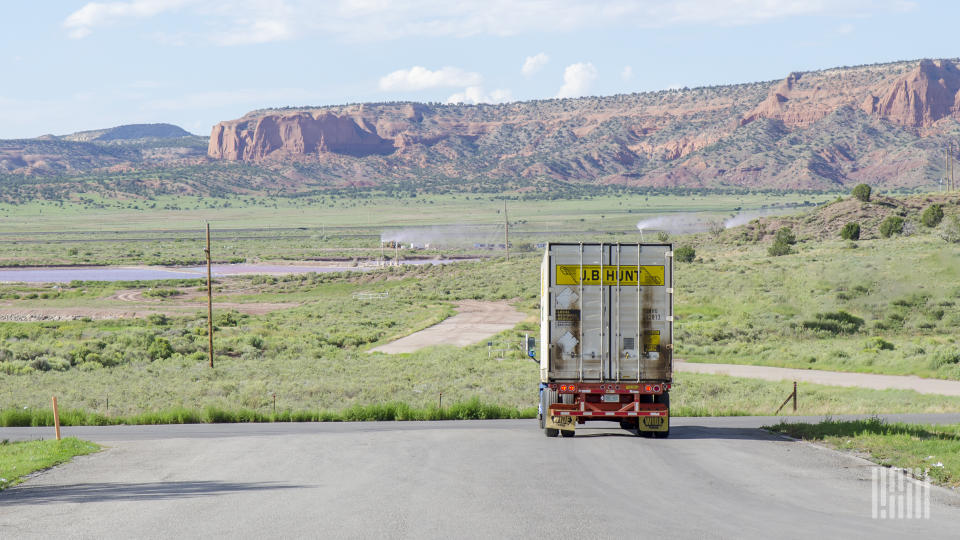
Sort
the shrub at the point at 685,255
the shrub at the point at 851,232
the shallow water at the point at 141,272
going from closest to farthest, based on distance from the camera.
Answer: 1. the shrub at the point at 685,255
2. the shrub at the point at 851,232
3. the shallow water at the point at 141,272

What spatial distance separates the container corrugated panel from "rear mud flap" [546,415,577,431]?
1.09 meters

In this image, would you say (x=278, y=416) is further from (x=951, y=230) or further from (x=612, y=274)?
(x=951, y=230)

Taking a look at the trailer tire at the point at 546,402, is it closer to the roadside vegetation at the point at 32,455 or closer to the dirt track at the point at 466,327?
the roadside vegetation at the point at 32,455

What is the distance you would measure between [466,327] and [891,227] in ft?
167

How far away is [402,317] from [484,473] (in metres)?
56.2

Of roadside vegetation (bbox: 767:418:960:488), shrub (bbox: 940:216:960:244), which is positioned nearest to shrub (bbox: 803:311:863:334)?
shrub (bbox: 940:216:960:244)

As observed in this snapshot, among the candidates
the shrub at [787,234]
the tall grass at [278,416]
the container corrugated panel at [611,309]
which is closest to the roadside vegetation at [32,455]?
the tall grass at [278,416]

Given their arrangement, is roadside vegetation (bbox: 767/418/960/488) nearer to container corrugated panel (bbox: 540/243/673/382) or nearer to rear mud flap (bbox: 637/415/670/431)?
rear mud flap (bbox: 637/415/670/431)

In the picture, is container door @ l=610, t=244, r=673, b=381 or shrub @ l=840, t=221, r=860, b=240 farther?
shrub @ l=840, t=221, r=860, b=240

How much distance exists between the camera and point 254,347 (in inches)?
2047

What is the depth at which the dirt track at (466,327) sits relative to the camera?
53.6m

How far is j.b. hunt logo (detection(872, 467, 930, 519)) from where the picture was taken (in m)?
12.1

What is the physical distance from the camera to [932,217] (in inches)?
3698

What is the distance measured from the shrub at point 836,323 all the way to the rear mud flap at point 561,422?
123 ft
